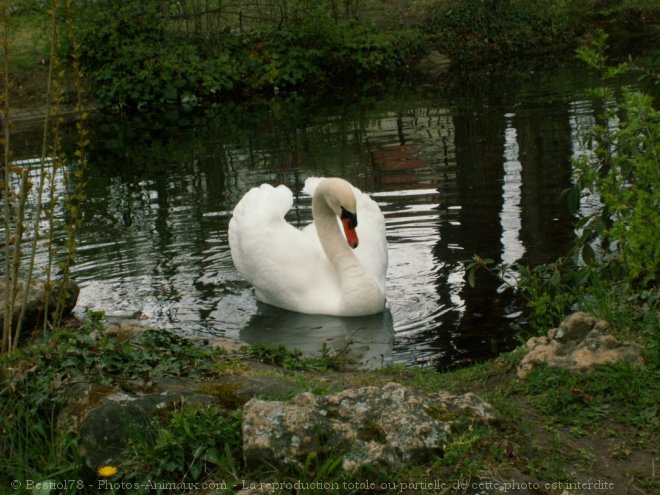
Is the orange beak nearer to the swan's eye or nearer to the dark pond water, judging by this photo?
the swan's eye

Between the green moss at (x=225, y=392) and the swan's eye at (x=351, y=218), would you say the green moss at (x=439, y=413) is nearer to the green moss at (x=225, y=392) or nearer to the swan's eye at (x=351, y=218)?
the green moss at (x=225, y=392)

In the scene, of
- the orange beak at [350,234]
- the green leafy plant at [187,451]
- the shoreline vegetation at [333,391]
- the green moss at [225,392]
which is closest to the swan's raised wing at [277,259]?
the orange beak at [350,234]

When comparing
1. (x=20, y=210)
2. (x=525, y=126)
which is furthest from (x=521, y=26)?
(x=20, y=210)

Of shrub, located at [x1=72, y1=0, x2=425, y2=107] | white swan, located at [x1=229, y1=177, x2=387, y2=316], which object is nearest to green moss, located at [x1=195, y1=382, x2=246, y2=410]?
white swan, located at [x1=229, y1=177, x2=387, y2=316]

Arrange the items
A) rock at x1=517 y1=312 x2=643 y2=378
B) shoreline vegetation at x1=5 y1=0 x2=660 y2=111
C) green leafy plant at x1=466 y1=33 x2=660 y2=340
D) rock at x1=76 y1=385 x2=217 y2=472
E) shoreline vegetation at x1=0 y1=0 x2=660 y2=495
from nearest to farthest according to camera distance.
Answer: shoreline vegetation at x1=0 y1=0 x2=660 y2=495
rock at x1=76 y1=385 x2=217 y2=472
rock at x1=517 y1=312 x2=643 y2=378
green leafy plant at x1=466 y1=33 x2=660 y2=340
shoreline vegetation at x1=5 y1=0 x2=660 y2=111

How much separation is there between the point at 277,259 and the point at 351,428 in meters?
4.18

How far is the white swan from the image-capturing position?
7699mm

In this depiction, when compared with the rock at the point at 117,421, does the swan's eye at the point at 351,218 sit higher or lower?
higher

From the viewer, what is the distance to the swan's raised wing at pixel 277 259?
796cm

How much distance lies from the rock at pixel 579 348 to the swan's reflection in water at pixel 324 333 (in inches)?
68.1

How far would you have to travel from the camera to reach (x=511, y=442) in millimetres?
3914

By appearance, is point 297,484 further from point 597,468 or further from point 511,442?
point 597,468

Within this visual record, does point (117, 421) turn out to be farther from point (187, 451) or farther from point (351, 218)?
point (351, 218)

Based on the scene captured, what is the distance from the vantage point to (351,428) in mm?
3867
